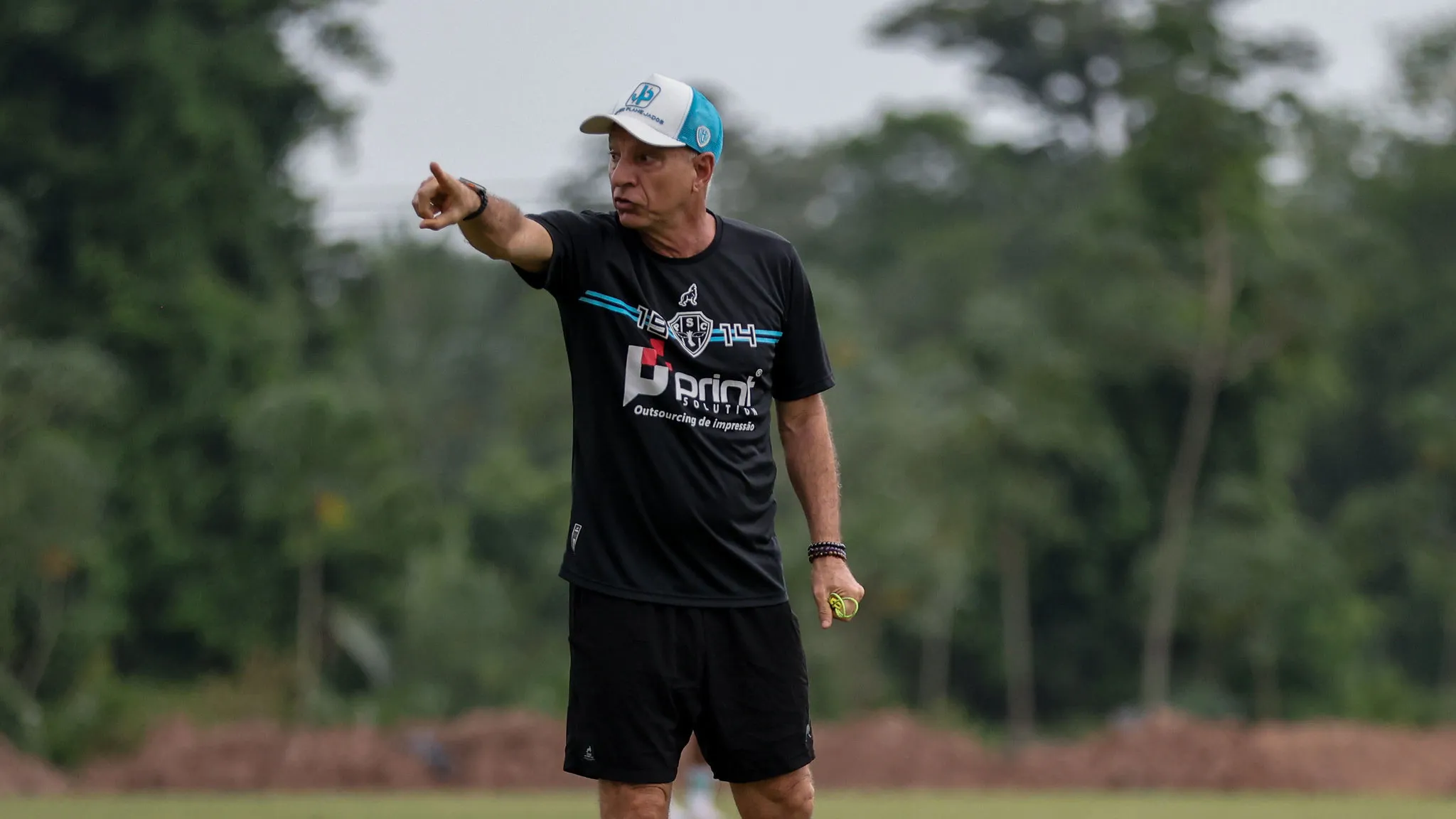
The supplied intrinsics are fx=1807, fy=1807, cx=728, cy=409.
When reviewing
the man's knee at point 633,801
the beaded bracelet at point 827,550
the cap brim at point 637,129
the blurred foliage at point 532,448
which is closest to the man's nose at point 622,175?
the cap brim at point 637,129

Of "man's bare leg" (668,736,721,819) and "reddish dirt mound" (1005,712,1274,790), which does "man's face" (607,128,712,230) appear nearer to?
"man's bare leg" (668,736,721,819)

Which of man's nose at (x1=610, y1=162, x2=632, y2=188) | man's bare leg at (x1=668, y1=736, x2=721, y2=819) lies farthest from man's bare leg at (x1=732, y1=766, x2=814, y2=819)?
man's bare leg at (x1=668, y1=736, x2=721, y2=819)

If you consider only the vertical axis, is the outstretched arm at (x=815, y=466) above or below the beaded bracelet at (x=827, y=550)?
above

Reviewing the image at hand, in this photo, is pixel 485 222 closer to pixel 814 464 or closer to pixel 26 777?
pixel 814 464

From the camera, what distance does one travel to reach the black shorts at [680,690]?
16.4ft

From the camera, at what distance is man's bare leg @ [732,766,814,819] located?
530 centimetres

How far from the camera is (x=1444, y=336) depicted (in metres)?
38.2

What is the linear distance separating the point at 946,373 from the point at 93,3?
16.2 m

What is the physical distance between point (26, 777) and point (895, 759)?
8.86 metres

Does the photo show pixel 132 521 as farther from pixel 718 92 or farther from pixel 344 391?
pixel 718 92

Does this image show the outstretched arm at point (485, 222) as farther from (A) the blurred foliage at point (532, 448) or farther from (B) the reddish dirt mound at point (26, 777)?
(A) the blurred foliage at point (532, 448)

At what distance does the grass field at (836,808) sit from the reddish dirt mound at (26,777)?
97.6 inches

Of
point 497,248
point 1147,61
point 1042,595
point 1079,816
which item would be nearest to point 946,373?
point 1042,595

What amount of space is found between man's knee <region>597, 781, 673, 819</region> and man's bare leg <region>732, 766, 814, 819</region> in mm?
340
